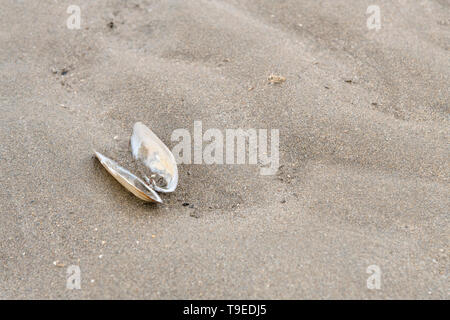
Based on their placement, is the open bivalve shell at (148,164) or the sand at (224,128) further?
the open bivalve shell at (148,164)

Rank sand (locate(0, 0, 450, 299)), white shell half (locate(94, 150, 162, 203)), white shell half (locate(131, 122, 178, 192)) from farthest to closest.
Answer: white shell half (locate(131, 122, 178, 192)) → white shell half (locate(94, 150, 162, 203)) → sand (locate(0, 0, 450, 299))

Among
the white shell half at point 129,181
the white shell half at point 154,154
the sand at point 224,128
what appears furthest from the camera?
the white shell half at point 154,154

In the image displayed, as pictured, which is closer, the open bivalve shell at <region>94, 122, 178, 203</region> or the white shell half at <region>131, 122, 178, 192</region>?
the open bivalve shell at <region>94, 122, 178, 203</region>

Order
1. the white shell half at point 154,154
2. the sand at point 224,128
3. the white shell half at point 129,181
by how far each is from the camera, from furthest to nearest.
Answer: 1. the white shell half at point 154,154
2. the white shell half at point 129,181
3. the sand at point 224,128

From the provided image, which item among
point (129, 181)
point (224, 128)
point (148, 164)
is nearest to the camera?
point (129, 181)

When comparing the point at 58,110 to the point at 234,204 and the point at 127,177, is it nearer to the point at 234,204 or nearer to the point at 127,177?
the point at 127,177

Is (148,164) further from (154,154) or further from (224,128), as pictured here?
(224,128)

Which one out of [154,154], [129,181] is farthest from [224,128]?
[129,181]
